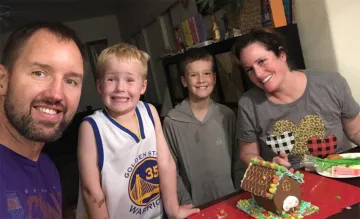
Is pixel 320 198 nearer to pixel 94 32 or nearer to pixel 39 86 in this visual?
pixel 39 86

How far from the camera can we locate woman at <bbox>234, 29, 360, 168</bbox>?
1117 mm

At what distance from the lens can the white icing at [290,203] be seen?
76cm

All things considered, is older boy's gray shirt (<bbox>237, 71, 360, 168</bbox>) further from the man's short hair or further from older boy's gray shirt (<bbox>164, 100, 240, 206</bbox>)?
the man's short hair

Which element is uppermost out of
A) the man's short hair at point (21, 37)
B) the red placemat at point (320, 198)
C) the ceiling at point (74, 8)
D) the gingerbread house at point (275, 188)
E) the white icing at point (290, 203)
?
the ceiling at point (74, 8)

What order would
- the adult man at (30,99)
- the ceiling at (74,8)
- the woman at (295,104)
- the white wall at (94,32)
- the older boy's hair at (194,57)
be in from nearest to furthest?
1. the adult man at (30,99)
2. the woman at (295,104)
3. the older boy's hair at (194,57)
4. the ceiling at (74,8)
5. the white wall at (94,32)

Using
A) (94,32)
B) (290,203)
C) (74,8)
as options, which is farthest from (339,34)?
(94,32)

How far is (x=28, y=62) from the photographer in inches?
26.9

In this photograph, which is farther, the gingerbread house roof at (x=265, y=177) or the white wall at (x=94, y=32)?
the white wall at (x=94, y=32)

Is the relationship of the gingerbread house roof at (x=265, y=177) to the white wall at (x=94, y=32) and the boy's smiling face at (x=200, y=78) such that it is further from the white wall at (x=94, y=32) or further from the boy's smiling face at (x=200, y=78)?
the white wall at (x=94, y=32)

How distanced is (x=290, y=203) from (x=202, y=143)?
0.63 metres

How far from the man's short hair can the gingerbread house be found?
24.0 inches

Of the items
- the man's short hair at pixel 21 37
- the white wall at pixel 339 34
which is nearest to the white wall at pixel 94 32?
the white wall at pixel 339 34

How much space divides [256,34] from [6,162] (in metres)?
0.94

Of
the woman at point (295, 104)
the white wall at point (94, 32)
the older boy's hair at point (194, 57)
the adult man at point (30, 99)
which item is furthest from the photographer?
the white wall at point (94, 32)
